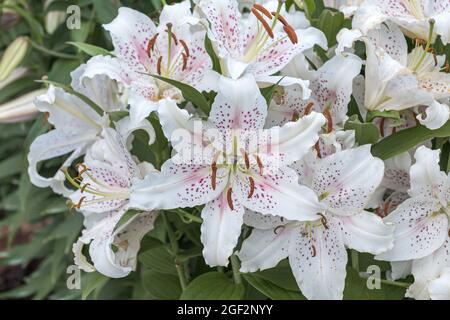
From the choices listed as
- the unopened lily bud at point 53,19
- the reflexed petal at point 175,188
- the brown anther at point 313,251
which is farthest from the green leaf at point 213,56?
the unopened lily bud at point 53,19

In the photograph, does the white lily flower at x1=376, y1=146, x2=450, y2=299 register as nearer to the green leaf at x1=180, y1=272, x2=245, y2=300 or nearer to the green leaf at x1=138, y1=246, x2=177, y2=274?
the green leaf at x1=180, y1=272, x2=245, y2=300

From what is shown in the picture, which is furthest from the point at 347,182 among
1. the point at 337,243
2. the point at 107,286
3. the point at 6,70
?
the point at 107,286

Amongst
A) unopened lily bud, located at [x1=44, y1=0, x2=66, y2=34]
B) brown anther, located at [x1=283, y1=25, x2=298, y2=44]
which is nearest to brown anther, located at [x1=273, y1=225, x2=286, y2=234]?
brown anther, located at [x1=283, y1=25, x2=298, y2=44]

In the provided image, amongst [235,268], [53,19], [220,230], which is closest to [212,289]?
[235,268]

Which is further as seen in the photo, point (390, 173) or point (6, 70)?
point (6, 70)

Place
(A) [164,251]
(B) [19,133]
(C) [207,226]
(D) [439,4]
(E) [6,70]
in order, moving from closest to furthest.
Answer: (C) [207,226], (D) [439,4], (A) [164,251], (E) [6,70], (B) [19,133]

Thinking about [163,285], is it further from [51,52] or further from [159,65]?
[51,52]
